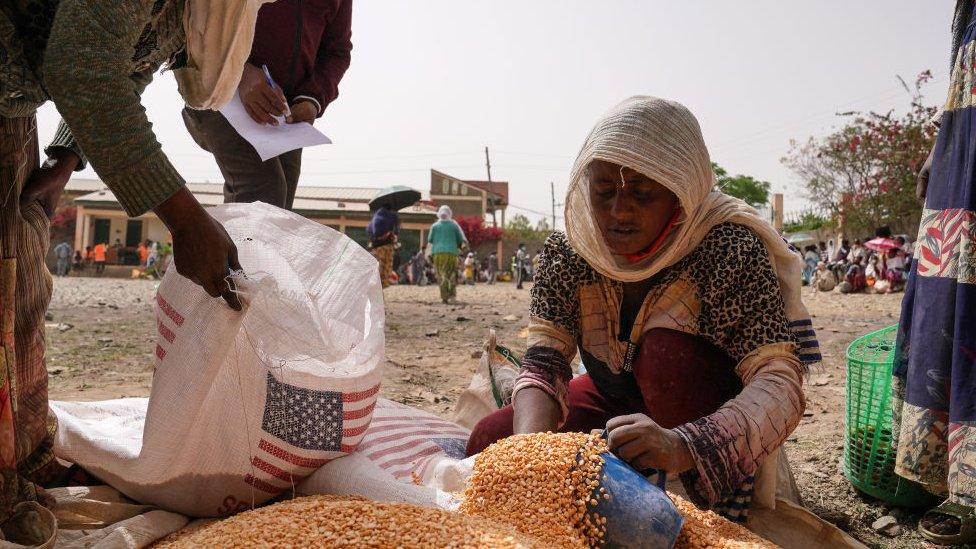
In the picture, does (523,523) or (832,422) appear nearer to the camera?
(523,523)

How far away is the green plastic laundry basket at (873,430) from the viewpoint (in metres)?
2.40

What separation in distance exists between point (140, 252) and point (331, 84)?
2776 cm

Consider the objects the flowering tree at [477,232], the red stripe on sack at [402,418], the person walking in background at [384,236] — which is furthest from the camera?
the flowering tree at [477,232]

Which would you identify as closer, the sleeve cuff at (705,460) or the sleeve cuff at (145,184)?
the sleeve cuff at (145,184)

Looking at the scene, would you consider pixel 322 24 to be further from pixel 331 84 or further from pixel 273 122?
pixel 273 122

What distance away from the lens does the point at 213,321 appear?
1.54 m

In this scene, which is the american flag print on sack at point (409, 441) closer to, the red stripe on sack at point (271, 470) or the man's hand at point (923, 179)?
the red stripe on sack at point (271, 470)

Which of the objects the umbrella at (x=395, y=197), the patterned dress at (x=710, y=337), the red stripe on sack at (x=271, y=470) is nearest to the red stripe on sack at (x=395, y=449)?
the red stripe on sack at (x=271, y=470)

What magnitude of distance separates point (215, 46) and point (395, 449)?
118 centimetres

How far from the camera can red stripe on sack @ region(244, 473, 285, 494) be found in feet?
5.65

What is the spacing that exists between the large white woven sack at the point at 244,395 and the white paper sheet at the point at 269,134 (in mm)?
528

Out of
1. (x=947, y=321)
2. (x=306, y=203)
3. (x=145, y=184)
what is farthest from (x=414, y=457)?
(x=306, y=203)

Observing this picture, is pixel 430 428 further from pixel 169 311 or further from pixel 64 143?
pixel 64 143

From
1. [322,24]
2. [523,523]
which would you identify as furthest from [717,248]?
[322,24]
